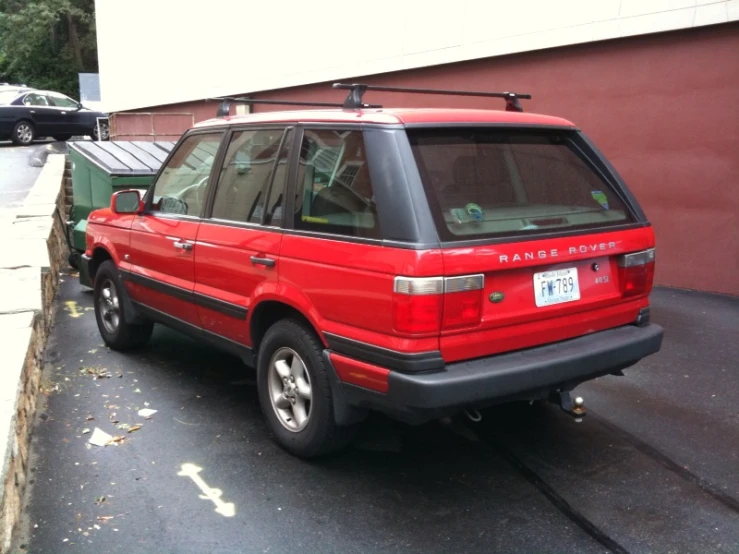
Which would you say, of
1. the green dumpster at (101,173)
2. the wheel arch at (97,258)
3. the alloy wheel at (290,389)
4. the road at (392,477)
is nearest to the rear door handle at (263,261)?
the alloy wheel at (290,389)

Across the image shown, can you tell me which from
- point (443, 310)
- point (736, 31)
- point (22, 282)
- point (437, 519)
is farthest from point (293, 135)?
point (736, 31)

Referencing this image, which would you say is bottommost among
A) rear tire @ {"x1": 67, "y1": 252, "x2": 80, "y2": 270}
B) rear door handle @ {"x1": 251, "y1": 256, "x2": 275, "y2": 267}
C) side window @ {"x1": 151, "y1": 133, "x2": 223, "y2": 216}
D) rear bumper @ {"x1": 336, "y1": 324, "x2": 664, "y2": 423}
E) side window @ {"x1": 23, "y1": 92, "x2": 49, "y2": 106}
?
rear tire @ {"x1": 67, "y1": 252, "x2": 80, "y2": 270}

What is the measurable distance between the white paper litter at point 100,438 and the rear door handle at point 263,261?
137cm

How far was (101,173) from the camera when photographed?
26.2ft

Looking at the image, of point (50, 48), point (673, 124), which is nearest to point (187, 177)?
point (673, 124)

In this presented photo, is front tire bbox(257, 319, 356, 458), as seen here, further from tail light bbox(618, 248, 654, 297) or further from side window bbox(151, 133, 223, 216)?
tail light bbox(618, 248, 654, 297)

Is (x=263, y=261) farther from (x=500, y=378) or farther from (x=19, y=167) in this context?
(x=19, y=167)

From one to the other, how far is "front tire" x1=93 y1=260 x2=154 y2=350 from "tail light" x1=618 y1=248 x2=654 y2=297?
11.8 ft

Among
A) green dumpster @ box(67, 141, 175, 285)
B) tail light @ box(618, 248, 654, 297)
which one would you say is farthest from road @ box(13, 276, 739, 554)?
green dumpster @ box(67, 141, 175, 285)

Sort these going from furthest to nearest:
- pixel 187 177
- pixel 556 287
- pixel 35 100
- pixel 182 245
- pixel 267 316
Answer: pixel 35 100
pixel 187 177
pixel 182 245
pixel 267 316
pixel 556 287

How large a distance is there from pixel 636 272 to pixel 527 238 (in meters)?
0.81

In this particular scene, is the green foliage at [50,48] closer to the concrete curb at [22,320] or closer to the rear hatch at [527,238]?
the concrete curb at [22,320]

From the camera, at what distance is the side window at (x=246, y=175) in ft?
13.7

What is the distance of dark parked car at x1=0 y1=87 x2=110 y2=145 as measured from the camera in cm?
2172
